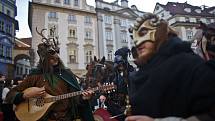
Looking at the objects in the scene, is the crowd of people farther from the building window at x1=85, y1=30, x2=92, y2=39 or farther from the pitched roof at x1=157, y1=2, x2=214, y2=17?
the pitched roof at x1=157, y1=2, x2=214, y2=17

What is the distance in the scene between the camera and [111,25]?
39375mm

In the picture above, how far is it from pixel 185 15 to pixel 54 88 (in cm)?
4639

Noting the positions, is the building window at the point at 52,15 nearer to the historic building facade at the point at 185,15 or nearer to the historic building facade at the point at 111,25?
the historic building facade at the point at 111,25

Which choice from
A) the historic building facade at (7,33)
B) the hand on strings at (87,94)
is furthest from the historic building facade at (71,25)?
the hand on strings at (87,94)

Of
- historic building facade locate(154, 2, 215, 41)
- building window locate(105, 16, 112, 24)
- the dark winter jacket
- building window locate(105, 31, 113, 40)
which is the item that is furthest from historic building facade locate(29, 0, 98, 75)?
the dark winter jacket

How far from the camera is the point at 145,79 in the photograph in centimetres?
171

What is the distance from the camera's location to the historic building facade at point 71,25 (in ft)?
112


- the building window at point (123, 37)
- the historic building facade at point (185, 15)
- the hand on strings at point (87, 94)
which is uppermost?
the historic building facade at point (185, 15)

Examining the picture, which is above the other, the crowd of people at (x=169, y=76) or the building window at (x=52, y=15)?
the building window at (x=52, y=15)

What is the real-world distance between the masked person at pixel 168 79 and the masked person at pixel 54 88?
84.5 inches

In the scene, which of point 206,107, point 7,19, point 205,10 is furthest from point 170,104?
point 205,10

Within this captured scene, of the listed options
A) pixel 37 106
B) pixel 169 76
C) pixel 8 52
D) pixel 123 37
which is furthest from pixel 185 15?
pixel 169 76

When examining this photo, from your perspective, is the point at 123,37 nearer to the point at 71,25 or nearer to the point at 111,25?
the point at 111,25

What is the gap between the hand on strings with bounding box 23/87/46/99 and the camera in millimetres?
3912
